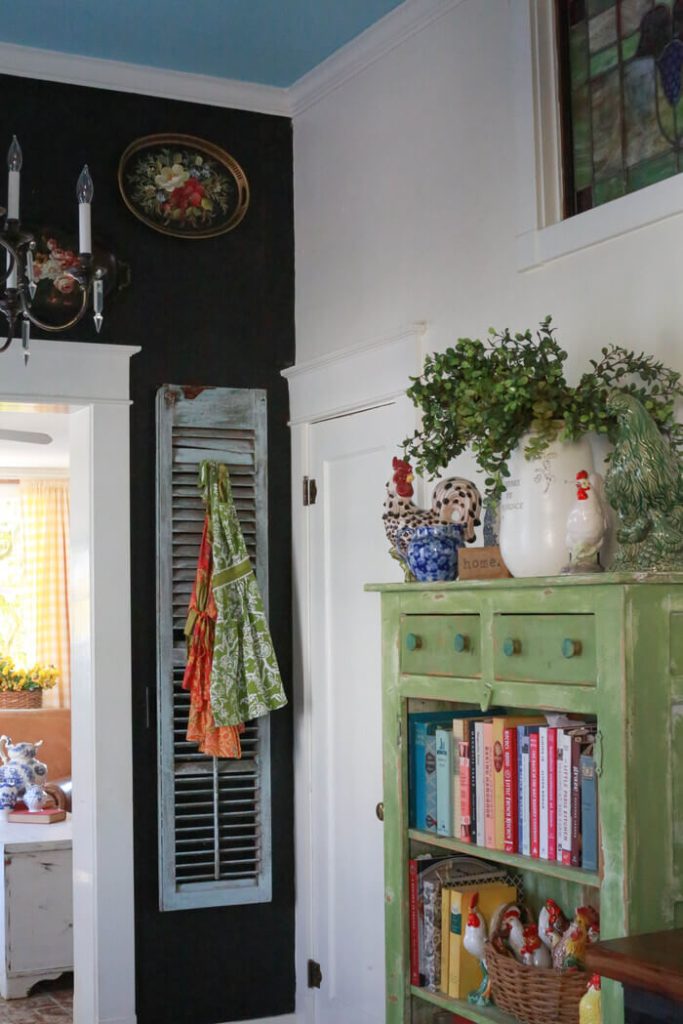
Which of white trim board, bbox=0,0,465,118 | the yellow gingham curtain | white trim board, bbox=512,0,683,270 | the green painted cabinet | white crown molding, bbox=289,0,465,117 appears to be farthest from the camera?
the yellow gingham curtain

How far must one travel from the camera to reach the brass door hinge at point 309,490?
4320mm

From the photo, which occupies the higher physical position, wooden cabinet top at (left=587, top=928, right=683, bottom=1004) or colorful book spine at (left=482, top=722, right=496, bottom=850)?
colorful book spine at (left=482, top=722, right=496, bottom=850)

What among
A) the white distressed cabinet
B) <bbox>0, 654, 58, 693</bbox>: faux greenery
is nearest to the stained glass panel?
the white distressed cabinet

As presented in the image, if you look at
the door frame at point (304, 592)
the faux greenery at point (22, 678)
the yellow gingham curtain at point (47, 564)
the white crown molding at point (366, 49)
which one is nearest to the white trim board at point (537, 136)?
the white crown molding at point (366, 49)

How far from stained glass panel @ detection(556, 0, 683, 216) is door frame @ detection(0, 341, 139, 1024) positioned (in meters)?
1.69

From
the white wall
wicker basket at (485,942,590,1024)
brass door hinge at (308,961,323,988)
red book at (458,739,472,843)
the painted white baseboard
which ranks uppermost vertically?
the white wall

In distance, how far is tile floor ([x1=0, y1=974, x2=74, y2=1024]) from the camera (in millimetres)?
4895

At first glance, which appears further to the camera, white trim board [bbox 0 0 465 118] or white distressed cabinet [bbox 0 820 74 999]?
white distressed cabinet [bbox 0 820 74 999]

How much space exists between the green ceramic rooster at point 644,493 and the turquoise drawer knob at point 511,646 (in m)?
0.25

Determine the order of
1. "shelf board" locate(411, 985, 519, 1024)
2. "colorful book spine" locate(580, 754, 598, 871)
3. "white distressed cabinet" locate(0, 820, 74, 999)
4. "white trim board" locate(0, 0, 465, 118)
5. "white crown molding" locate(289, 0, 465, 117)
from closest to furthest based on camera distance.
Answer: "colorful book spine" locate(580, 754, 598, 871)
"shelf board" locate(411, 985, 519, 1024)
"white crown molding" locate(289, 0, 465, 117)
"white trim board" locate(0, 0, 465, 118)
"white distressed cabinet" locate(0, 820, 74, 999)

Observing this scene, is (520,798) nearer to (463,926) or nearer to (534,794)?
(534,794)

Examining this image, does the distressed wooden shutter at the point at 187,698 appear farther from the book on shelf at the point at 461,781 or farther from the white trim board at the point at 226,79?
the book on shelf at the point at 461,781

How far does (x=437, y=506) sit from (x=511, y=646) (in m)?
0.57

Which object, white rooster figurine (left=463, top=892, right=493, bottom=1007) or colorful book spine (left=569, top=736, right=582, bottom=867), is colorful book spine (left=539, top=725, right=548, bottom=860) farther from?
white rooster figurine (left=463, top=892, right=493, bottom=1007)
